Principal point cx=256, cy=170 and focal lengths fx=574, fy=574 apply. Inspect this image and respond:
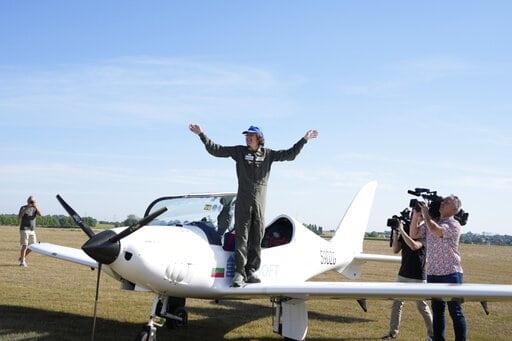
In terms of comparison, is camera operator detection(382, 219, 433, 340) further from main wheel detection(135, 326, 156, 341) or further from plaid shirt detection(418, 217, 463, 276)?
main wheel detection(135, 326, 156, 341)

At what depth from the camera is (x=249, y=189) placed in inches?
297

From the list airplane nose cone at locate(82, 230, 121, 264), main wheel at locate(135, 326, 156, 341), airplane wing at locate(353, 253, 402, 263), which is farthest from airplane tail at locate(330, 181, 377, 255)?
airplane nose cone at locate(82, 230, 121, 264)

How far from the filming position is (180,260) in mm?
7039

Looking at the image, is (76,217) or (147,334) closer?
(147,334)

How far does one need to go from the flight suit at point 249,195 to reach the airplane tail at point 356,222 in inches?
153

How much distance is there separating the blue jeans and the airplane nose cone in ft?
12.5

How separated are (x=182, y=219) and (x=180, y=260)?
97cm

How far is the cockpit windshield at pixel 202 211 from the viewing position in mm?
7891

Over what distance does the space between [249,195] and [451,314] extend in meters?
2.88

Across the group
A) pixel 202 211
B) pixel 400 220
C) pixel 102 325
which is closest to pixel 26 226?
pixel 102 325

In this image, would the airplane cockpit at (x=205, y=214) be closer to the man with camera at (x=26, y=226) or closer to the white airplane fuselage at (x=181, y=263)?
the white airplane fuselage at (x=181, y=263)

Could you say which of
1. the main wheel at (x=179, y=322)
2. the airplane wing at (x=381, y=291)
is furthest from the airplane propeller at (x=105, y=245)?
the main wheel at (x=179, y=322)

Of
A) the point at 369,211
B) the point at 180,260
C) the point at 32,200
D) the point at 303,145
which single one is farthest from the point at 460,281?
the point at 32,200

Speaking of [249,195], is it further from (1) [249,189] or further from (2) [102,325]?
(2) [102,325]
